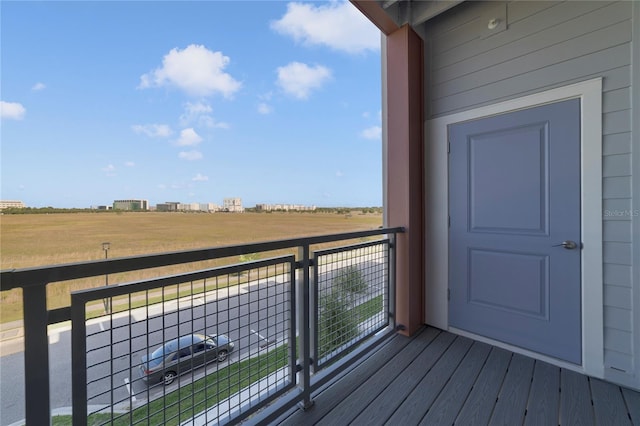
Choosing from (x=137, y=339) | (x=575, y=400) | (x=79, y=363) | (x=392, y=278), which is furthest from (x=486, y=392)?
(x=79, y=363)

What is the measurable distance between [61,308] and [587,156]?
2.91 metres

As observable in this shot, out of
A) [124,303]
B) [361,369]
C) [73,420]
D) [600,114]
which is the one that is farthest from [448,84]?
[73,420]

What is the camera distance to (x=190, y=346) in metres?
1.15

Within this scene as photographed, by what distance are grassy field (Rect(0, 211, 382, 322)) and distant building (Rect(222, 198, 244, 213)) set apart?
183 millimetres

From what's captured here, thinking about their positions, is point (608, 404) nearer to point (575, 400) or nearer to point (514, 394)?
point (575, 400)

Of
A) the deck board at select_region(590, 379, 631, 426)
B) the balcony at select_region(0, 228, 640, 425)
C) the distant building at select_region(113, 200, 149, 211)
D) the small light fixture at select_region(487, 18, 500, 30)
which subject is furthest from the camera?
the distant building at select_region(113, 200, 149, 211)

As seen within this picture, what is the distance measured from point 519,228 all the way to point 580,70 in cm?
116

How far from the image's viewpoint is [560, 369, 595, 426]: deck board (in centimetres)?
146

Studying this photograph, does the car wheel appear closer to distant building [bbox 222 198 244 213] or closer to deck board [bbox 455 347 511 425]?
deck board [bbox 455 347 511 425]

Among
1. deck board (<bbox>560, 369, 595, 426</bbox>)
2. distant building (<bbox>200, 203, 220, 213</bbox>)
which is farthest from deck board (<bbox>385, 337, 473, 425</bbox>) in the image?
distant building (<bbox>200, 203, 220, 213</bbox>)

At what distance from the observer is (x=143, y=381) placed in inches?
41.5

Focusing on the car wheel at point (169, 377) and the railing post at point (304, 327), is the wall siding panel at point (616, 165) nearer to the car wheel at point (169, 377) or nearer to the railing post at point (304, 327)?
the railing post at point (304, 327)

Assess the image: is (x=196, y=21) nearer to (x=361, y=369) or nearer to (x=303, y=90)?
(x=303, y=90)

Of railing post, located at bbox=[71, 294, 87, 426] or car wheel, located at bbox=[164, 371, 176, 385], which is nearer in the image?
railing post, located at bbox=[71, 294, 87, 426]
